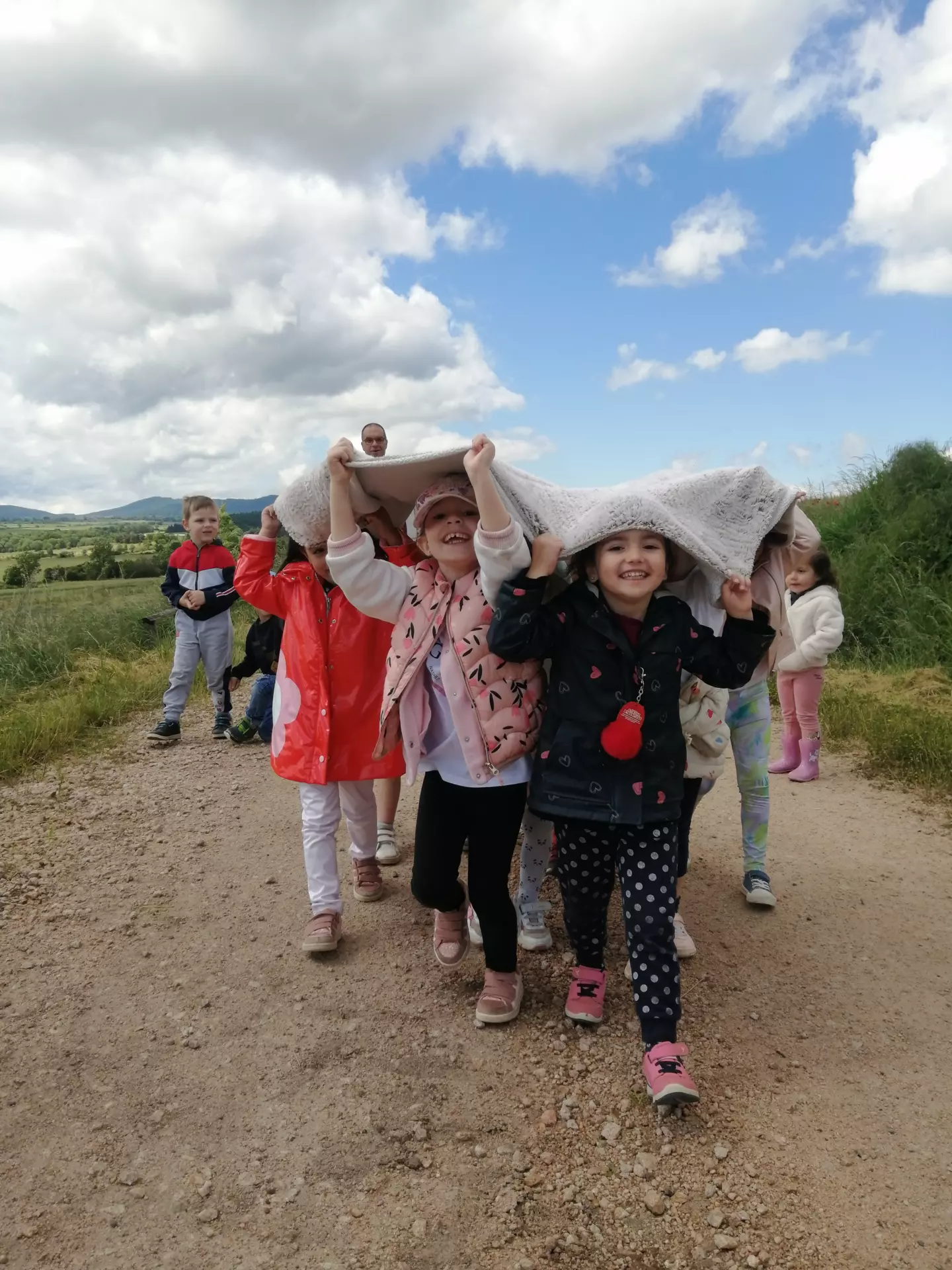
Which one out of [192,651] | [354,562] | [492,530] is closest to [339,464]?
[354,562]

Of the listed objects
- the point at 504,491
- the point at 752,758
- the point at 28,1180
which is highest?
the point at 504,491

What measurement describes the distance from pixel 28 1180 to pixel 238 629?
11.3 metres

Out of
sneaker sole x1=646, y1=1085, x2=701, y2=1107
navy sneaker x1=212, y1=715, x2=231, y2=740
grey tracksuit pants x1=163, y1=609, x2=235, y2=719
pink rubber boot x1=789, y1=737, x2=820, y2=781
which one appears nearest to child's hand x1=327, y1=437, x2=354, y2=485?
sneaker sole x1=646, y1=1085, x2=701, y2=1107

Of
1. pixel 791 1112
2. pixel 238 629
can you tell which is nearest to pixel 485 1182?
pixel 791 1112

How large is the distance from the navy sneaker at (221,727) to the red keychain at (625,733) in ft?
16.6

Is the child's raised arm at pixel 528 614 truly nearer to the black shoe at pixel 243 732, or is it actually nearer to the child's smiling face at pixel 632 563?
the child's smiling face at pixel 632 563

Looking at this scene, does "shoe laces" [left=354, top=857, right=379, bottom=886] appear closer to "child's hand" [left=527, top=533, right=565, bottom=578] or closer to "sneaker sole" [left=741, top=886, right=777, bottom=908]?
"sneaker sole" [left=741, top=886, right=777, bottom=908]

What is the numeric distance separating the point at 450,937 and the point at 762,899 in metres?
1.48

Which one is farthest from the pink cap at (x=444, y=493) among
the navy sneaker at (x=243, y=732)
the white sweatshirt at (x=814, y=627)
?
the navy sneaker at (x=243, y=732)

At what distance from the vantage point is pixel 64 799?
5227 millimetres

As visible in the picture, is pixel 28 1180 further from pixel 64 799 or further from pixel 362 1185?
pixel 64 799

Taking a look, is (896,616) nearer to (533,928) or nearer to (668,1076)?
(533,928)

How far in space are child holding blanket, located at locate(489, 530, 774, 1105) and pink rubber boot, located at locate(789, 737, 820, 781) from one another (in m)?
3.42

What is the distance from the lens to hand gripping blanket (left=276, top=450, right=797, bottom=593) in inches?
98.7
